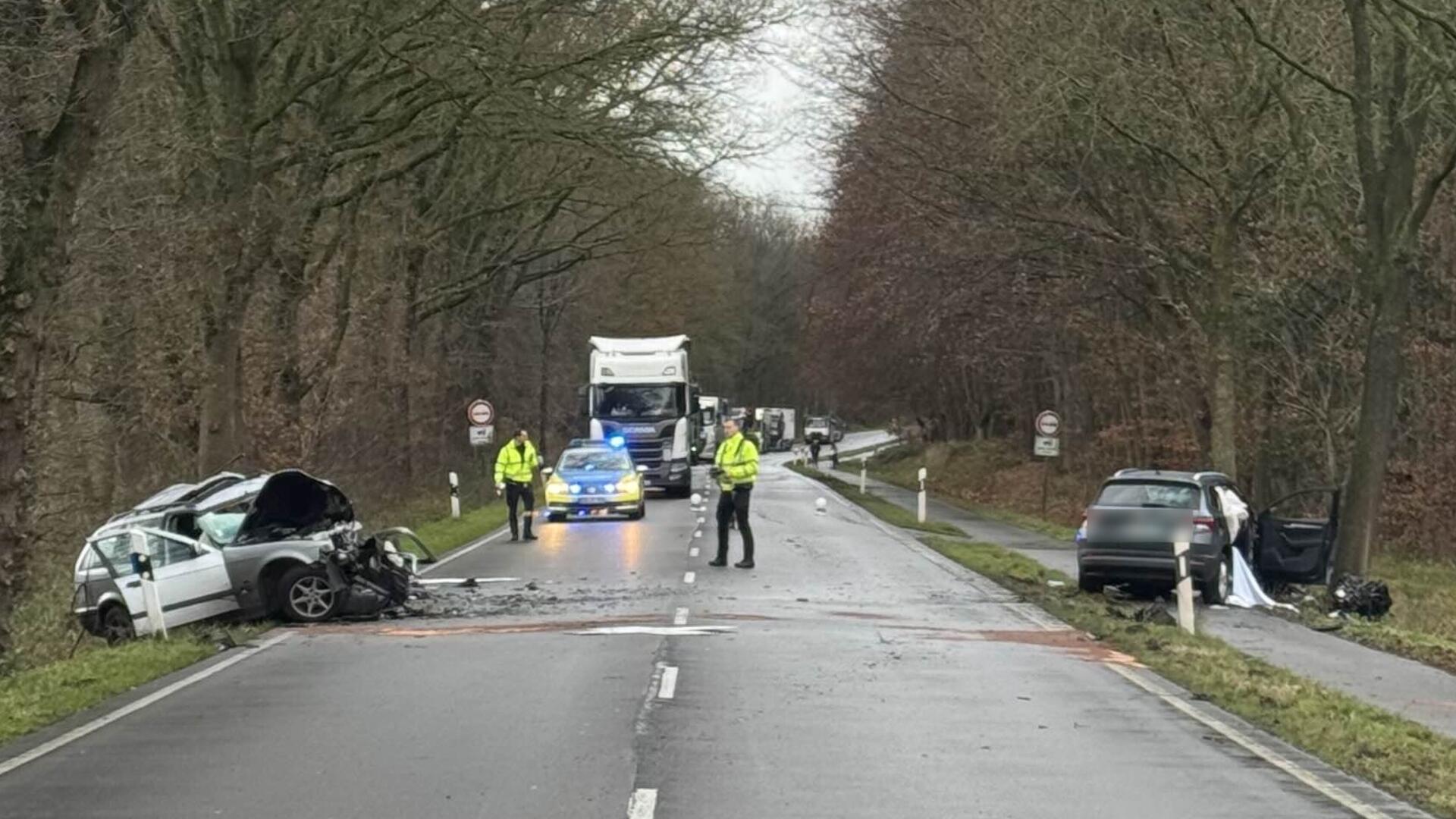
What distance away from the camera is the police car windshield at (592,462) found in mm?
33731

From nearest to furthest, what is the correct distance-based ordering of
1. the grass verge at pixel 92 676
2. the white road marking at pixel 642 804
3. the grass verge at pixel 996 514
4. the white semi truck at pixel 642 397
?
the white road marking at pixel 642 804 → the grass verge at pixel 92 676 → the grass verge at pixel 996 514 → the white semi truck at pixel 642 397

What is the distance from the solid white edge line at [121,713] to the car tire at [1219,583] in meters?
10.8

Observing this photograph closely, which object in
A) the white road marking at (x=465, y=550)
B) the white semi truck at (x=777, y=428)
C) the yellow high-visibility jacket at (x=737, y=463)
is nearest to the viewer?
the yellow high-visibility jacket at (x=737, y=463)

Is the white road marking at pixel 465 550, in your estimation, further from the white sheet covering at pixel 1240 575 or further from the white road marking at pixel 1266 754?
the white road marking at pixel 1266 754

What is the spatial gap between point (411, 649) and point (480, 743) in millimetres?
4737

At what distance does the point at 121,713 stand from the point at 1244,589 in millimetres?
13989

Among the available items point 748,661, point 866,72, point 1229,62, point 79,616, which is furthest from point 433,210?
point 748,661

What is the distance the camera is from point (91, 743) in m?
9.70

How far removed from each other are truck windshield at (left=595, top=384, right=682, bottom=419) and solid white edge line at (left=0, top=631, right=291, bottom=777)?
26.6 m

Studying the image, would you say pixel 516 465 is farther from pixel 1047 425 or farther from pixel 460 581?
pixel 1047 425

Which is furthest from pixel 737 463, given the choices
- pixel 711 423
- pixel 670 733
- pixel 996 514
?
pixel 711 423

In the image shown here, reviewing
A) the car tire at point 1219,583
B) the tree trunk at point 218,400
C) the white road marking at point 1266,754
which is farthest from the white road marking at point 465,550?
the white road marking at point 1266,754

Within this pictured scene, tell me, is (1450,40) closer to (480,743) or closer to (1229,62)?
(1229,62)

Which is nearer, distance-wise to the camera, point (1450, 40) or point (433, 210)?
point (1450, 40)
